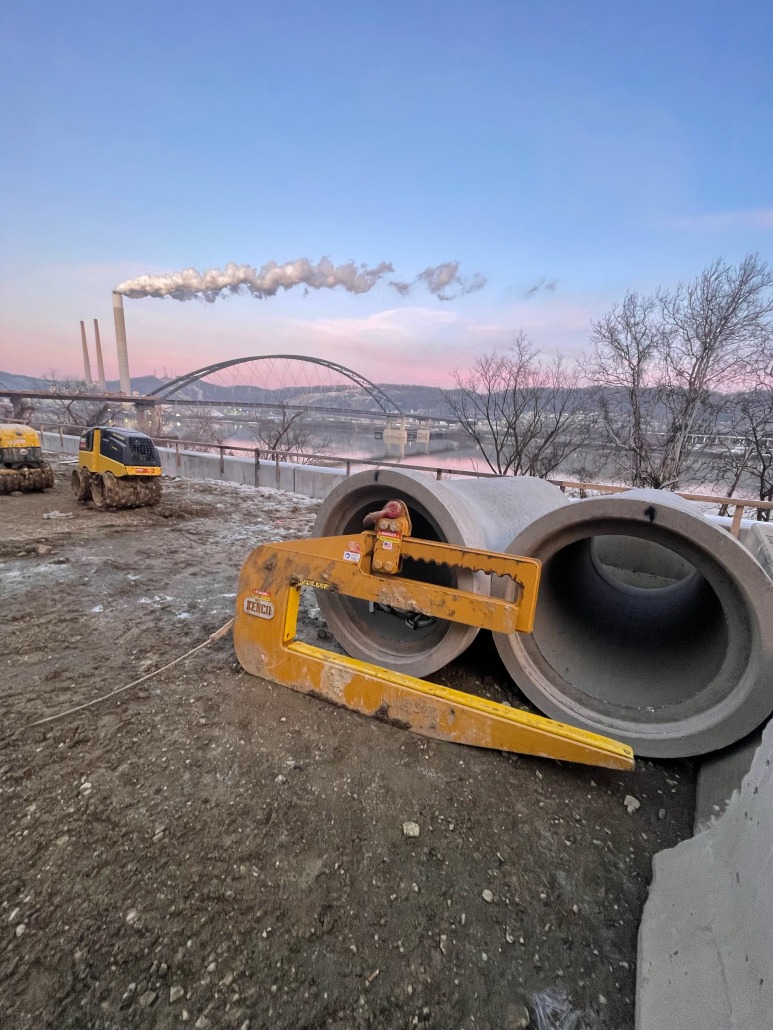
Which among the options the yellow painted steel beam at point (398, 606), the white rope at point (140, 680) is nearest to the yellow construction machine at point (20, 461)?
the white rope at point (140, 680)

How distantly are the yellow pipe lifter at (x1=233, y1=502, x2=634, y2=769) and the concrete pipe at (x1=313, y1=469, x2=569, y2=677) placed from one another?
31cm

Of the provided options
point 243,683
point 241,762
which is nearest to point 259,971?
point 241,762

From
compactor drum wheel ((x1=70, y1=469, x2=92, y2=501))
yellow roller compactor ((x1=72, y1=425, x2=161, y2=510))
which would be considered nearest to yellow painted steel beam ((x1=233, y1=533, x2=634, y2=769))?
yellow roller compactor ((x1=72, y1=425, x2=161, y2=510))

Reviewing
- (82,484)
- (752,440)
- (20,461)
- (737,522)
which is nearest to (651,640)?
(737,522)

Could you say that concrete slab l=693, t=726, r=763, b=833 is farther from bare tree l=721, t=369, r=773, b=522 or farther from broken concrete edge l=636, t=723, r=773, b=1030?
bare tree l=721, t=369, r=773, b=522

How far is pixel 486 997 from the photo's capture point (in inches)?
69.7

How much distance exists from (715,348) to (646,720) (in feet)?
53.4

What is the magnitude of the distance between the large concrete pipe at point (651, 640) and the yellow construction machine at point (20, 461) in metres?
11.7

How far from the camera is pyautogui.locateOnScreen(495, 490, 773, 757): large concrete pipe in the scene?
8.48ft

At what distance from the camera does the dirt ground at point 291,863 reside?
1.74m

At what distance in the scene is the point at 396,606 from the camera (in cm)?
304

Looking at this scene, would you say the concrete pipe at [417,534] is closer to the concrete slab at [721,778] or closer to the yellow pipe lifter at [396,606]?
the yellow pipe lifter at [396,606]

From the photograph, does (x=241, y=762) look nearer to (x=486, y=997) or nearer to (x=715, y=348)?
(x=486, y=997)

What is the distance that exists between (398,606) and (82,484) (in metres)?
9.80
